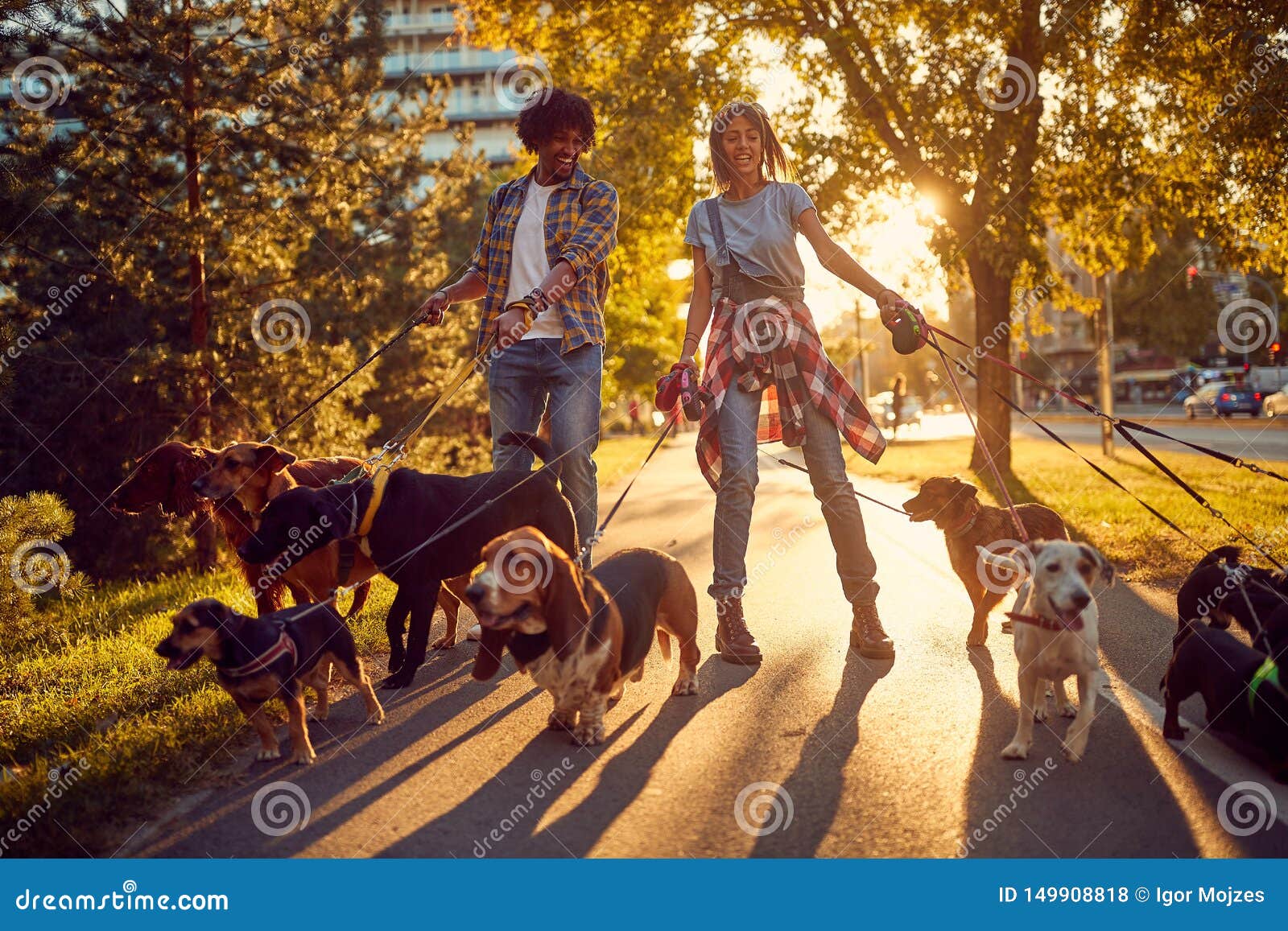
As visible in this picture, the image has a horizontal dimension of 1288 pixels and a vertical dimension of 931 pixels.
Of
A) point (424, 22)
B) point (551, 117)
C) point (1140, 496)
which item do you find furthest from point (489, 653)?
point (424, 22)

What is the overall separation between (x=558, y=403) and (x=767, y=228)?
4.67 ft

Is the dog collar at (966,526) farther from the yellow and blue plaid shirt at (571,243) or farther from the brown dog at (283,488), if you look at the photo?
the brown dog at (283,488)

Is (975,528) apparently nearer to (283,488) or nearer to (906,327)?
(906,327)

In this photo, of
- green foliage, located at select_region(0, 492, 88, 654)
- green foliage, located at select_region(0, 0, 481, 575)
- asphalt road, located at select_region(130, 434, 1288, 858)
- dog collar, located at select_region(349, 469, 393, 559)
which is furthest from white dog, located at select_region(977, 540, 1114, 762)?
green foliage, located at select_region(0, 0, 481, 575)

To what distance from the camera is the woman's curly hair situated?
223 inches

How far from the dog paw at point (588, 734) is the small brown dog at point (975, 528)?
2.29 m

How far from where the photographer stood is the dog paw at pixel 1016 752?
3994 mm

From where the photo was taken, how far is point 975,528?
234 inches

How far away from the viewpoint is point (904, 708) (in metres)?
4.68

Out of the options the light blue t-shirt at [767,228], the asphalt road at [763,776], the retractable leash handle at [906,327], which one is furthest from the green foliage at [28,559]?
the retractable leash handle at [906,327]

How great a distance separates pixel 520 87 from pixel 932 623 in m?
10.5

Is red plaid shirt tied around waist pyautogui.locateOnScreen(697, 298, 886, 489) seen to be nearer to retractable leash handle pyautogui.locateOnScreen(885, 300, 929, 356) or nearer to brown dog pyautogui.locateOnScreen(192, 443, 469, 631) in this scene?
retractable leash handle pyautogui.locateOnScreen(885, 300, 929, 356)
